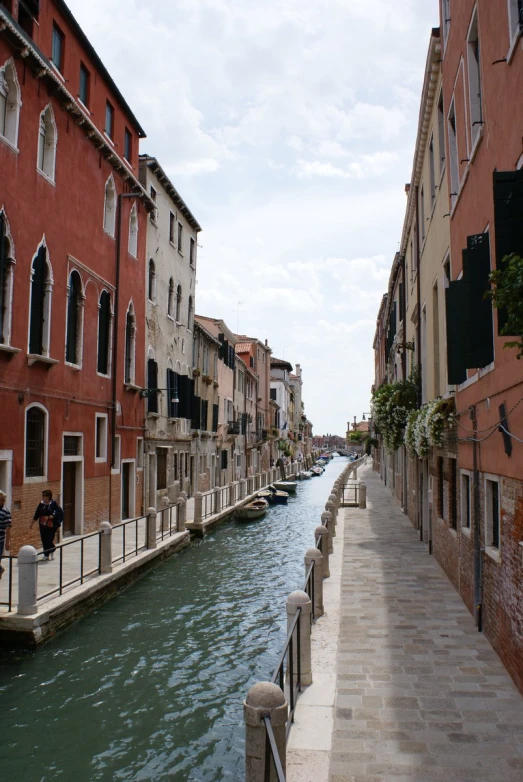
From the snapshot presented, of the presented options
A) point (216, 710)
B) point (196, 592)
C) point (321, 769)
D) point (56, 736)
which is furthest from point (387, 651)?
point (196, 592)

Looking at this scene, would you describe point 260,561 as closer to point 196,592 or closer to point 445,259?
point 196,592

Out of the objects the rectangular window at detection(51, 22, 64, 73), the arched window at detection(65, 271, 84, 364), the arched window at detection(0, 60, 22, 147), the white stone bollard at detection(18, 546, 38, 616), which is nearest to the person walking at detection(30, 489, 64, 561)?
the white stone bollard at detection(18, 546, 38, 616)

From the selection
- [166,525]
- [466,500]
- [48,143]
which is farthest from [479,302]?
[166,525]

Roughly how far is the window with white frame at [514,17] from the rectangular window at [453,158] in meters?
3.80

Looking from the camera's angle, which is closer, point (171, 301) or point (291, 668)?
point (291, 668)

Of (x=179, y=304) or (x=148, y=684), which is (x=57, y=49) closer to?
(x=179, y=304)

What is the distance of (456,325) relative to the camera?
25.5ft

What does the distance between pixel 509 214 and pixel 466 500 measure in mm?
5402

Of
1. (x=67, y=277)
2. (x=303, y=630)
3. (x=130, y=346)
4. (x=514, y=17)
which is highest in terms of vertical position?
(x=514, y=17)

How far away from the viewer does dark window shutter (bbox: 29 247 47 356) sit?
13727mm

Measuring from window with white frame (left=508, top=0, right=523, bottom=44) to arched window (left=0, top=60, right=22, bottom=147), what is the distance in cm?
962

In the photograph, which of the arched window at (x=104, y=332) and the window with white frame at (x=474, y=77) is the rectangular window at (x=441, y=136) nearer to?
the window with white frame at (x=474, y=77)

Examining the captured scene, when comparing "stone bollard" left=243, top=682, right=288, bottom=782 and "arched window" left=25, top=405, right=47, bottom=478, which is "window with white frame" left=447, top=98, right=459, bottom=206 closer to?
"stone bollard" left=243, top=682, right=288, bottom=782

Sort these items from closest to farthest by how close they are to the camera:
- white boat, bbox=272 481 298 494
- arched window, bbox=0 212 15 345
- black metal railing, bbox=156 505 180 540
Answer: arched window, bbox=0 212 15 345, black metal railing, bbox=156 505 180 540, white boat, bbox=272 481 298 494
